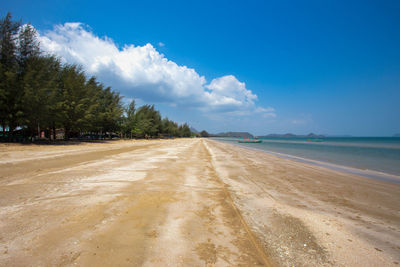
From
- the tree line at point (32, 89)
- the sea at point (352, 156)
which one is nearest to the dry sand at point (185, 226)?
the sea at point (352, 156)

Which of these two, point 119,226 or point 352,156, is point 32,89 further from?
point 352,156

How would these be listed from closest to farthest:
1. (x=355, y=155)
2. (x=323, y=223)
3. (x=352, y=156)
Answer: (x=323, y=223)
(x=352, y=156)
(x=355, y=155)

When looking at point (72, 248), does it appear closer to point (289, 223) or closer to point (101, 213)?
point (101, 213)

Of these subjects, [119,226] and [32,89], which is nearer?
[119,226]

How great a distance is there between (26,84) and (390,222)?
31142 mm

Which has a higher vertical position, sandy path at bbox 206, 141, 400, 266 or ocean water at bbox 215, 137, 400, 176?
sandy path at bbox 206, 141, 400, 266

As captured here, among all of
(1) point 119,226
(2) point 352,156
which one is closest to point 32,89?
(1) point 119,226

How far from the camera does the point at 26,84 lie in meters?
20.3

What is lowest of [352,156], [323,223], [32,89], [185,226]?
[352,156]

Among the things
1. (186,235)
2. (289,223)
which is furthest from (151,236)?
(289,223)

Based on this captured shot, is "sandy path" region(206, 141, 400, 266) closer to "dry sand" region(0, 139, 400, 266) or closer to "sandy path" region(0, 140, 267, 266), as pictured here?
"dry sand" region(0, 139, 400, 266)

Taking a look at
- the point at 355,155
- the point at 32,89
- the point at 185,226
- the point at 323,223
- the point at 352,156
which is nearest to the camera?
the point at 185,226

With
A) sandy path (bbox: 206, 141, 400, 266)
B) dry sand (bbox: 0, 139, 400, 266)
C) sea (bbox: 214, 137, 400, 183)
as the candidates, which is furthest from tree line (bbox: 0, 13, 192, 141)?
sea (bbox: 214, 137, 400, 183)

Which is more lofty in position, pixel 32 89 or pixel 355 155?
pixel 32 89
